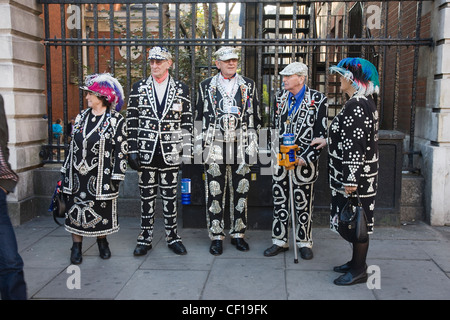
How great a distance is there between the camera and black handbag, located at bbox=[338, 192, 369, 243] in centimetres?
420

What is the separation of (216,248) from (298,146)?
148cm

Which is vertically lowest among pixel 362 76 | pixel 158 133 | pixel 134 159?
pixel 134 159

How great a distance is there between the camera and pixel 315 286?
438 centimetres

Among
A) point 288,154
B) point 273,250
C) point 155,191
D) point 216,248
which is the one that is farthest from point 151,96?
point 273,250

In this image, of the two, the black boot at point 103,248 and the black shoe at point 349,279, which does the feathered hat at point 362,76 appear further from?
the black boot at point 103,248

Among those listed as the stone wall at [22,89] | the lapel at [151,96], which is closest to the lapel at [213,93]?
the lapel at [151,96]

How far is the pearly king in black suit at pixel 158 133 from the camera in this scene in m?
5.13

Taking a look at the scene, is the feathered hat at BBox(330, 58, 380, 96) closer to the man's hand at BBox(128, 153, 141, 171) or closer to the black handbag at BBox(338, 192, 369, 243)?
the black handbag at BBox(338, 192, 369, 243)

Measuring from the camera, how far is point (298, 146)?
16.5ft

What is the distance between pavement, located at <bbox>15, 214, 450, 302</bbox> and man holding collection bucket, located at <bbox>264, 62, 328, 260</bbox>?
0.27m

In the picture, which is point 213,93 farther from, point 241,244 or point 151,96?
point 241,244

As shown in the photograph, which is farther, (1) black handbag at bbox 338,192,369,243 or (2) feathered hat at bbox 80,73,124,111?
(2) feathered hat at bbox 80,73,124,111

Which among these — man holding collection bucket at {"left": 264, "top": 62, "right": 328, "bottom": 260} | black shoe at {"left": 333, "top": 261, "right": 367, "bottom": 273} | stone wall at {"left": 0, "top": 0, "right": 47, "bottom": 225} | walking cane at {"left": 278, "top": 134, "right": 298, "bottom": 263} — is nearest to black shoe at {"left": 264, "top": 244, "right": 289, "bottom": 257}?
man holding collection bucket at {"left": 264, "top": 62, "right": 328, "bottom": 260}

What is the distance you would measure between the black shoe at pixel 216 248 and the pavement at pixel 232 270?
67 millimetres
